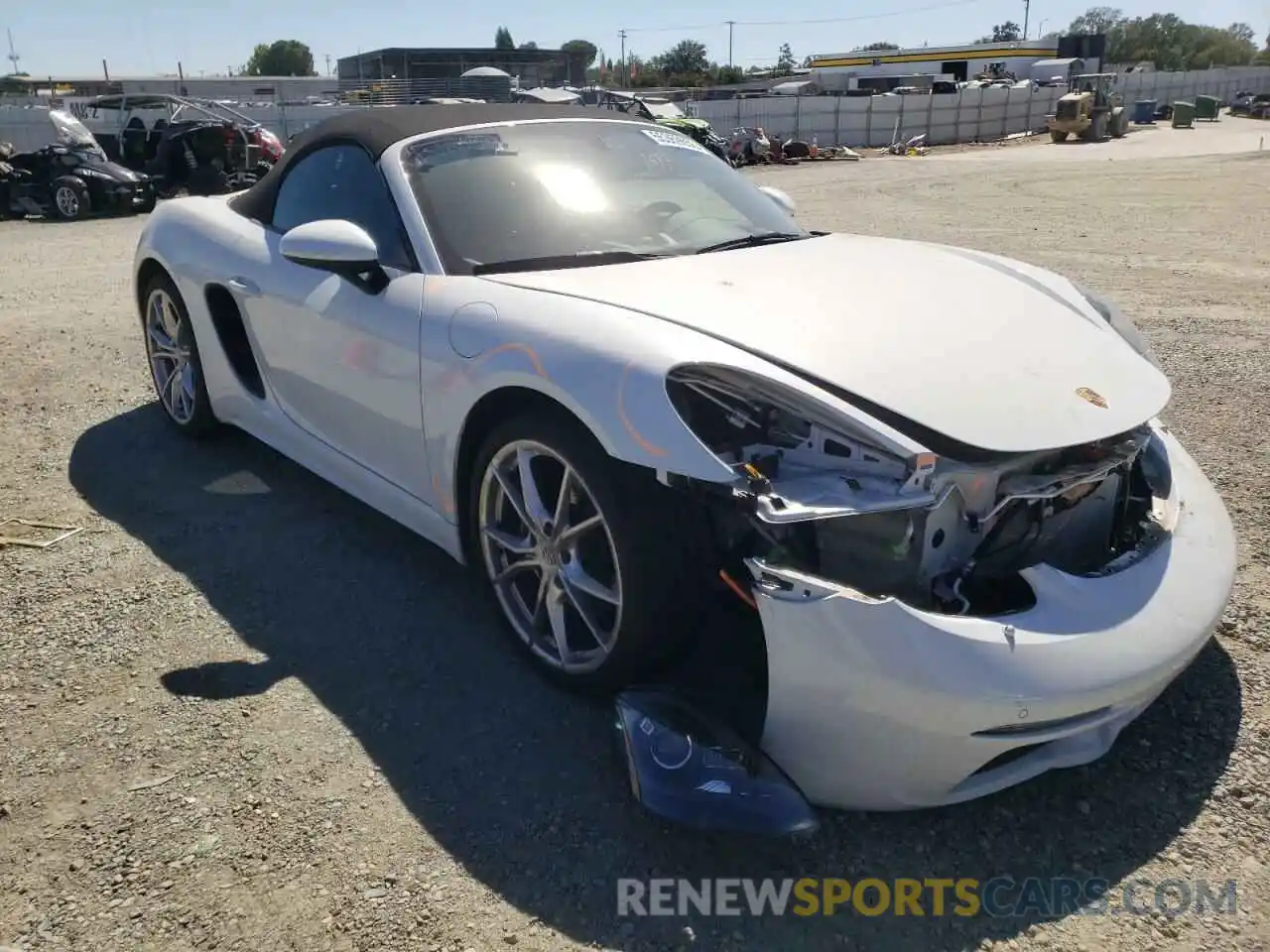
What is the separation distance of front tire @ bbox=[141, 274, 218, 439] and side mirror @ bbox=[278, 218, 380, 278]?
145cm

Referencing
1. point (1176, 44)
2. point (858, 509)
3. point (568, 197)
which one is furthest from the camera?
point (1176, 44)

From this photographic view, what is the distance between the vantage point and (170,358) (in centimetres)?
455

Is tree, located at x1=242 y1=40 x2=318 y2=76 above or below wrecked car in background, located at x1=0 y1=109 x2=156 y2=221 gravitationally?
above

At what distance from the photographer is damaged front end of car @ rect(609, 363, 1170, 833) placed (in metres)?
2.06

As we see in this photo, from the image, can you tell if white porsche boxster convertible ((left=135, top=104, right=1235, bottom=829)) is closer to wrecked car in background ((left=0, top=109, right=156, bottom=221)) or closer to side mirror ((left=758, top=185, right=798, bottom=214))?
side mirror ((left=758, top=185, right=798, bottom=214))

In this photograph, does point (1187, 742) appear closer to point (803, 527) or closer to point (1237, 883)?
point (1237, 883)

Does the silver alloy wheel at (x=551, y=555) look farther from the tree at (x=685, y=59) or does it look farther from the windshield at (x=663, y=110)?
the tree at (x=685, y=59)

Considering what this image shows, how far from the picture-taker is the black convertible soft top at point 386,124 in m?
3.45

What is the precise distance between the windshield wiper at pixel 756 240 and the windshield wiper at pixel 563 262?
25 centimetres

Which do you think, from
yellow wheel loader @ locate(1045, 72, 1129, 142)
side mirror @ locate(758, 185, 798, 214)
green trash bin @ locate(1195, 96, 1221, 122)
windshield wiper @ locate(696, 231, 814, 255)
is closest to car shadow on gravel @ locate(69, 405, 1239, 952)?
windshield wiper @ locate(696, 231, 814, 255)

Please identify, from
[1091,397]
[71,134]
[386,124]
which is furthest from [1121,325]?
[71,134]

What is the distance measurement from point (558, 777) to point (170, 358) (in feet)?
10.3

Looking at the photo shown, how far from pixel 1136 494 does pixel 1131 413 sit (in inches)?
14.3

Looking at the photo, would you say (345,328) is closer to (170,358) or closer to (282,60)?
(170,358)
